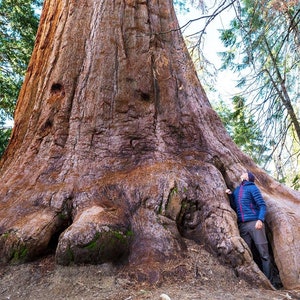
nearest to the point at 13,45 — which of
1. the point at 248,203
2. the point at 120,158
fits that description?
the point at 120,158

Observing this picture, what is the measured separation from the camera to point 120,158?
3.81m

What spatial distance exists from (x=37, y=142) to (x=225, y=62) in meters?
7.84

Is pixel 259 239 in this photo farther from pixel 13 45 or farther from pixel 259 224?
pixel 13 45

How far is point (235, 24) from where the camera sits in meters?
9.95

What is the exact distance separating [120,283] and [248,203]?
1818 mm

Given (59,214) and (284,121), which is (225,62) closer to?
(284,121)

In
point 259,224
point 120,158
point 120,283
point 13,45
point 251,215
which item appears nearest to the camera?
point 120,283

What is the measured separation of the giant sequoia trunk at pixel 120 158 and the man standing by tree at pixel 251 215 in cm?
17

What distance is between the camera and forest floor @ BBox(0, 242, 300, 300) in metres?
2.49

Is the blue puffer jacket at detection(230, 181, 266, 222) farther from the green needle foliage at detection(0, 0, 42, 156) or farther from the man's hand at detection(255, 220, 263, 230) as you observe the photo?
the green needle foliage at detection(0, 0, 42, 156)

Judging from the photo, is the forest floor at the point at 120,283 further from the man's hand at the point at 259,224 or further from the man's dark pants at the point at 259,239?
the man's hand at the point at 259,224

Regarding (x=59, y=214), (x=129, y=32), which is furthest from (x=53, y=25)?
(x=59, y=214)

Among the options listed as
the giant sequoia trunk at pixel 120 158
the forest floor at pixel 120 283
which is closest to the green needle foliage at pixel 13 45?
the giant sequoia trunk at pixel 120 158

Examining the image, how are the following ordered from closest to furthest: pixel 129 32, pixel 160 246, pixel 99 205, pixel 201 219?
pixel 160 246, pixel 99 205, pixel 201 219, pixel 129 32
